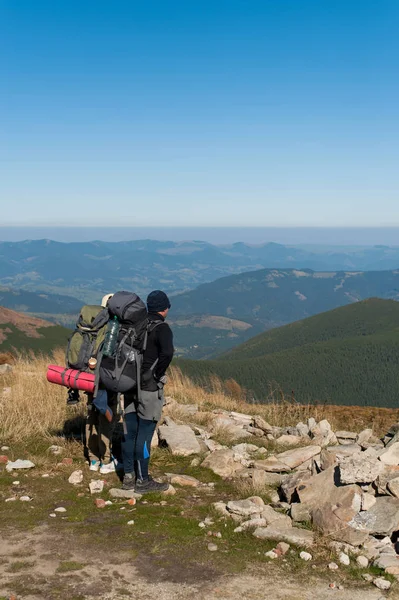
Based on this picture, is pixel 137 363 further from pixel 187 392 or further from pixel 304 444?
pixel 187 392

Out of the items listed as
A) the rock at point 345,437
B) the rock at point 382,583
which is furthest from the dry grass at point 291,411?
the rock at point 382,583

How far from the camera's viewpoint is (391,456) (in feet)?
27.3

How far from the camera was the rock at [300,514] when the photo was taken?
22.8ft

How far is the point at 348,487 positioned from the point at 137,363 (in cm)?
348

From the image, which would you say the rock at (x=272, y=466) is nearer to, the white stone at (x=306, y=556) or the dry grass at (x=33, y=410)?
the white stone at (x=306, y=556)

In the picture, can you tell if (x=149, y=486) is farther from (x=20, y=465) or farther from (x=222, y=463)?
(x=20, y=465)

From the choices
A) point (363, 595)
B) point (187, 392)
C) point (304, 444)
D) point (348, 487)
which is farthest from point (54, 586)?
point (187, 392)

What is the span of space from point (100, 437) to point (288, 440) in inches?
172

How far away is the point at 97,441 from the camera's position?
30.9 feet

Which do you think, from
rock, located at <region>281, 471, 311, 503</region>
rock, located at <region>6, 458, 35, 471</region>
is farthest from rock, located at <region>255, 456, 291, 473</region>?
rock, located at <region>6, 458, 35, 471</region>

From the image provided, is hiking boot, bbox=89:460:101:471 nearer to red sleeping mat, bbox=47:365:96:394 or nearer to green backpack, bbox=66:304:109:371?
red sleeping mat, bbox=47:365:96:394

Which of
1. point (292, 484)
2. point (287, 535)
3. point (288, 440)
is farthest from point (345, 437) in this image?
point (287, 535)

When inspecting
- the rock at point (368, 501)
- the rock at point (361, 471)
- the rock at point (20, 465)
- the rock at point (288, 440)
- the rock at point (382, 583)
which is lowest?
the rock at point (288, 440)

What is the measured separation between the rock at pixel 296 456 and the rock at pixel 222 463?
93cm
